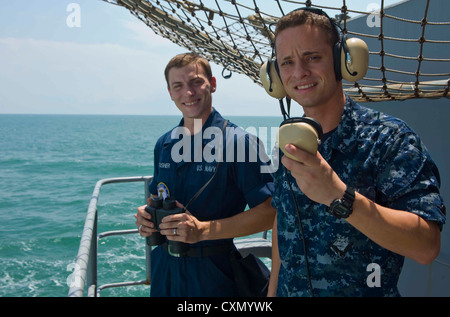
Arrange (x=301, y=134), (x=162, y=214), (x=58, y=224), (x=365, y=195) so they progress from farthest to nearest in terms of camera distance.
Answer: (x=58, y=224) < (x=162, y=214) < (x=365, y=195) < (x=301, y=134)

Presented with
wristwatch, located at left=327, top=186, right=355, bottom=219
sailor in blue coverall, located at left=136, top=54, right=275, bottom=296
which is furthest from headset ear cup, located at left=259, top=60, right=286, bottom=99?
wristwatch, located at left=327, top=186, right=355, bottom=219

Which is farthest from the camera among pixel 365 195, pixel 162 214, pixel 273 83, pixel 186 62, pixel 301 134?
pixel 186 62

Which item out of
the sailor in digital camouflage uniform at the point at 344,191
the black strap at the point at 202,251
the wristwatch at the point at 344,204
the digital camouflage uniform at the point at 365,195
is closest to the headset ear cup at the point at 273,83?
the sailor in digital camouflage uniform at the point at 344,191

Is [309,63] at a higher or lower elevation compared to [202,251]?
higher

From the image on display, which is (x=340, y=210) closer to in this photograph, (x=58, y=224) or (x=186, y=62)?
(x=186, y=62)

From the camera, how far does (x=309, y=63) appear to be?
118 cm

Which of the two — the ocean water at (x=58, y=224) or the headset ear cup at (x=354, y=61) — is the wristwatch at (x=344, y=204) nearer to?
the headset ear cup at (x=354, y=61)

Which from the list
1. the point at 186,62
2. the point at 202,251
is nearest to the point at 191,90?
the point at 186,62

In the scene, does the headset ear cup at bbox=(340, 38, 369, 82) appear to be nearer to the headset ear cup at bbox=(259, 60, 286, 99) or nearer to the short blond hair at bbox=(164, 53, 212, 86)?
the headset ear cup at bbox=(259, 60, 286, 99)

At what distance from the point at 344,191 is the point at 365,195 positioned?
0.18m

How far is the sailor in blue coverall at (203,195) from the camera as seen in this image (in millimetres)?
1724

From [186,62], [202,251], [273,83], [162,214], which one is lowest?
[202,251]
